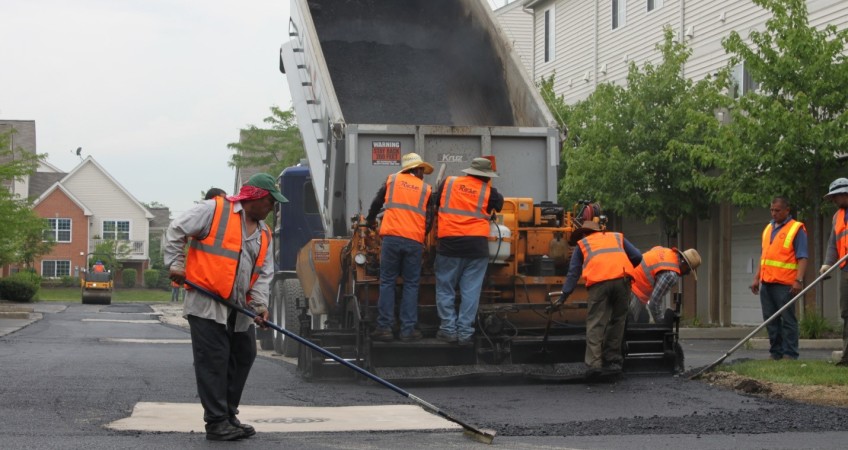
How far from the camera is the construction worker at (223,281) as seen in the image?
7.38 meters

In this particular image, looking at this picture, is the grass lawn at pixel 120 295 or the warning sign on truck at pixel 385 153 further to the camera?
the grass lawn at pixel 120 295

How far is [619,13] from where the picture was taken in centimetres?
2939

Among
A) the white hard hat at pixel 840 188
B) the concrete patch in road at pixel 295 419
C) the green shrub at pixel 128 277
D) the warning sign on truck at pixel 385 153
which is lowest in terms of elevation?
the green shrub at pixel 128 277

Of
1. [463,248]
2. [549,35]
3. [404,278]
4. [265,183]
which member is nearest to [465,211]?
[463,248]

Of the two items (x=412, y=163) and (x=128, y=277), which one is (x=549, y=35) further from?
(x=128, y=277)

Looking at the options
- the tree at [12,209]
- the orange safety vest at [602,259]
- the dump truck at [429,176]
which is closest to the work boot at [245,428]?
the dump truck at [429,176]

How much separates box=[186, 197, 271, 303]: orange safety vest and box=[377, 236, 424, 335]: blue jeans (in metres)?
3.31

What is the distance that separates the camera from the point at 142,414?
8328 millimetres

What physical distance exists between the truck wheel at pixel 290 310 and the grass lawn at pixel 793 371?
17.7ft

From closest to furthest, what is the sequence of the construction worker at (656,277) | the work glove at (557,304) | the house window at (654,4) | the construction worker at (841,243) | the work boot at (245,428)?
the work boot at (245,428) < the work glove at (557,304) < the construction worker at (841,243) < the construction worker at (656,277) < the house window at (654,4)

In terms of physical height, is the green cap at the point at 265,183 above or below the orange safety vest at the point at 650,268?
above

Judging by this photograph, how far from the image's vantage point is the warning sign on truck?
11852 mm

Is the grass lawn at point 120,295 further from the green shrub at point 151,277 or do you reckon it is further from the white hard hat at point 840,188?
the white hard hat at point 840,188

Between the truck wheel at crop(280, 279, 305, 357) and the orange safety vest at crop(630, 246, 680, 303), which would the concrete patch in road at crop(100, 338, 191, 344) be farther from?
the orange safety vest at crop(630, 246, 680, 303)
